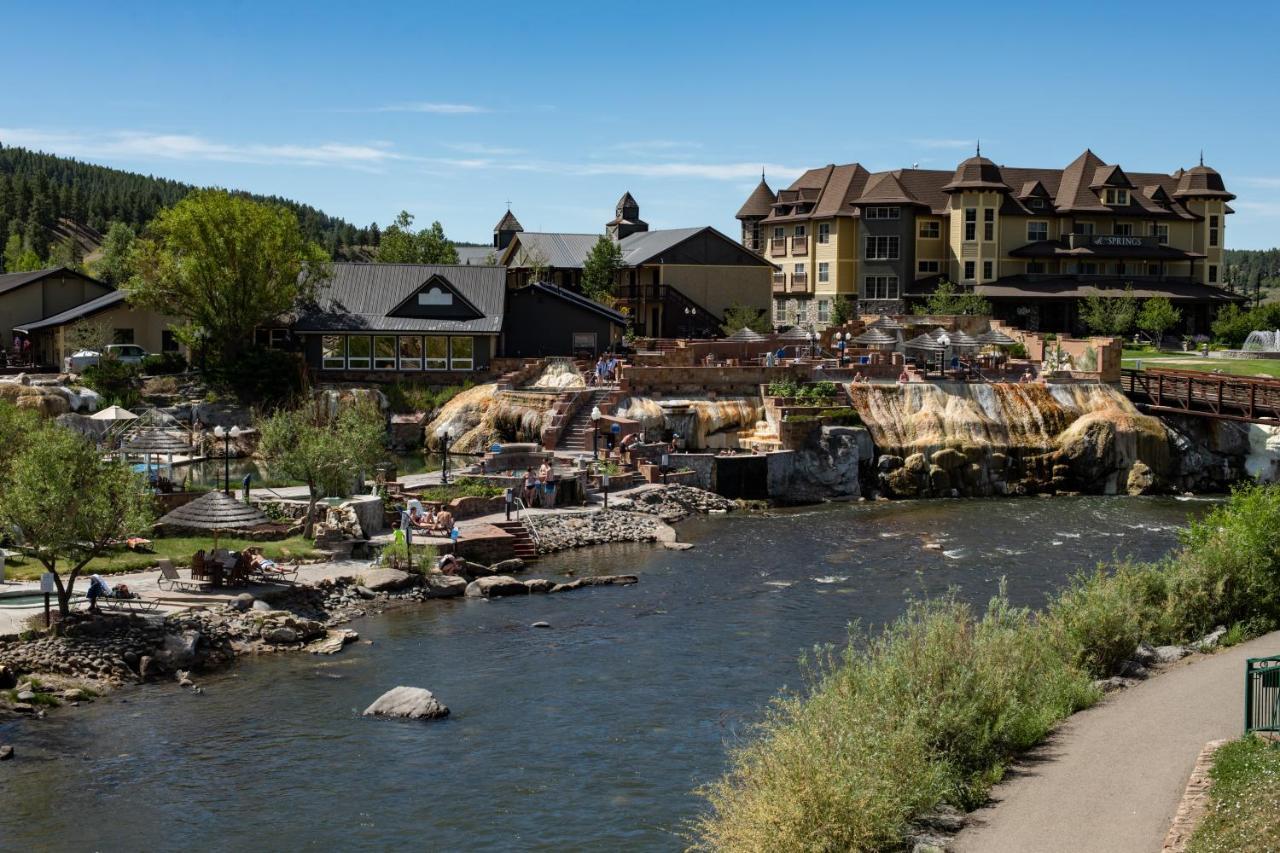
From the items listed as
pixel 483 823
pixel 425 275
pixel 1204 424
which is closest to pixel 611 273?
pixel 425 275

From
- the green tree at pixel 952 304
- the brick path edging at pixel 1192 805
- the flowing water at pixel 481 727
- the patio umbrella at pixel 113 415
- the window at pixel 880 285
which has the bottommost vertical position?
the flowing water at pixel 481 727

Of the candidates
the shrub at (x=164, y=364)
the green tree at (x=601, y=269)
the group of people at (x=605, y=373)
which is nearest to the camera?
the group of people at (x=605, y=373)

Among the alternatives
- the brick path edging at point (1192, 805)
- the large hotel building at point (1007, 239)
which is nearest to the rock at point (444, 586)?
the brick path edging at point (1192, 805)

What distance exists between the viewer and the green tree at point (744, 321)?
80938 mm

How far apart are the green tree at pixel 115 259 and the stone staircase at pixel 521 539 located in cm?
6643

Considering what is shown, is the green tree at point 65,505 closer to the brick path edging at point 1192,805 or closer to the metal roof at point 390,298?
the brick path edging at point 1192,805

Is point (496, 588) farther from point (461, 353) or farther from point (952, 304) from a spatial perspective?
point (952, 304)

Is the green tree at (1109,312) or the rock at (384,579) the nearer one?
the rock at (384,579)

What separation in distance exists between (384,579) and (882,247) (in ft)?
202

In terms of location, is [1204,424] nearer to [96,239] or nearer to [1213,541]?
[1213,541]

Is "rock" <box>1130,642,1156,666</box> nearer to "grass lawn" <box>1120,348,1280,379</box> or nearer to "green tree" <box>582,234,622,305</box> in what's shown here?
"grass lawn" <box>1120,348,1280,379</box>

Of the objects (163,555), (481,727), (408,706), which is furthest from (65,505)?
(481,727)

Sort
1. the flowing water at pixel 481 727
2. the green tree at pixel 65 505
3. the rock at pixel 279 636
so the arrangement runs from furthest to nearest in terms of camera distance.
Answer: the rock at pixel 279 636 → the green tree at pixel 65 505 → the flowing water at pixel 481 727

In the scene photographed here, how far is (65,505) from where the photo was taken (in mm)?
28781
